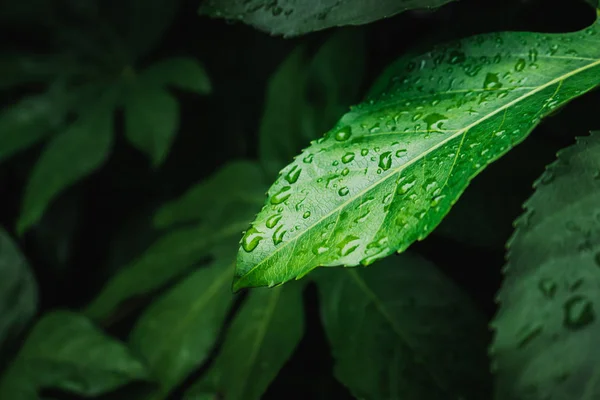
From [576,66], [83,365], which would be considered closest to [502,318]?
[576,66]

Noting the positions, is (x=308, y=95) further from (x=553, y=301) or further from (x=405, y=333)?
(x=553, y=301)

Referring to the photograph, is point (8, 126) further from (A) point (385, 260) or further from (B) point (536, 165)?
(B) point (536, 165)

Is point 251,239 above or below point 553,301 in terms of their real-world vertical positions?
above

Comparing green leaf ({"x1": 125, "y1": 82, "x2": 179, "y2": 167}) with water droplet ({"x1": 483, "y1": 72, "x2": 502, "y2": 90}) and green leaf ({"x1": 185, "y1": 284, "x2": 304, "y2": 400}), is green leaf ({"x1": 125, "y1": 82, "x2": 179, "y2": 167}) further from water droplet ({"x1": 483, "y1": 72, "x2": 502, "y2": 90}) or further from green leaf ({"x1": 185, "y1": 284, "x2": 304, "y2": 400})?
water droplet ({"x1": 483, "y1": 72, "x2": 502, "y2": 90})

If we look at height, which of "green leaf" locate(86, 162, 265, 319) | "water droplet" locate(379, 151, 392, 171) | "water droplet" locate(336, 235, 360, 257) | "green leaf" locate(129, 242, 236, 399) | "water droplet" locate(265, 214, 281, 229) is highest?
"water droplet" locate(265, 214, 281, 229)

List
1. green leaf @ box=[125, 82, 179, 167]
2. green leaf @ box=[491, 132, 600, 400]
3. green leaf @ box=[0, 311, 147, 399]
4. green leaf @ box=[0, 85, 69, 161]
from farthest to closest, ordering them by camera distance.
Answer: green leaf @ box=[0, 85, 69, 161]
green leaf @ box=[125, 82, 179, 167]
green leaf @ box=[0, 311, 147, 399]
green leaf @ box=[491, 132, 600, 400]

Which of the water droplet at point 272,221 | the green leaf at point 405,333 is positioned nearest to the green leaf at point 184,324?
the green leaf at point 405,333

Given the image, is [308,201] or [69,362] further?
[69,362]

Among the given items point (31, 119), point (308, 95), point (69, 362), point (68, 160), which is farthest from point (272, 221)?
point (31, 119)

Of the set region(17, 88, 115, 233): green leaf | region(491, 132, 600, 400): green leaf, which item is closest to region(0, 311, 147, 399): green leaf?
region(17, 88, 115, 233): green leaf
